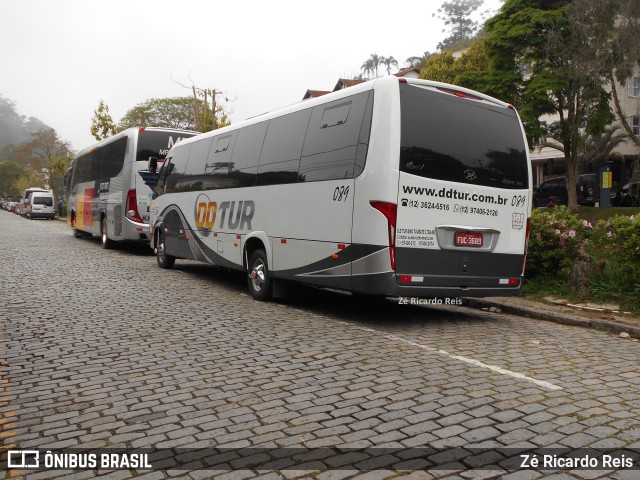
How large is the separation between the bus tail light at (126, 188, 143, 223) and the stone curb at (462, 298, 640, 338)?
35.7 feet

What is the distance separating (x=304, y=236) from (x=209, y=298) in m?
2.39

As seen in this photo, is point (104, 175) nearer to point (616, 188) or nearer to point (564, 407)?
point (564, 407)

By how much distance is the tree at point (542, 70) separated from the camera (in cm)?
2795

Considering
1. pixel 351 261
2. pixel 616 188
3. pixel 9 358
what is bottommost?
pixel 9 358

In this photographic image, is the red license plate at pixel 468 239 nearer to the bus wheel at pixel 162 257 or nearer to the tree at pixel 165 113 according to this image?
the bus wheel at pixel 162 257

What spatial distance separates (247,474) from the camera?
11.2 ft

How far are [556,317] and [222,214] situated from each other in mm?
6054

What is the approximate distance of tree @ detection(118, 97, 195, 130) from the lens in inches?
2694

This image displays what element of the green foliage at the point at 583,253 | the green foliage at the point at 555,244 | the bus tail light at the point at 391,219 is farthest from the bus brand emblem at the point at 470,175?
the green foliage at the point at 555,244

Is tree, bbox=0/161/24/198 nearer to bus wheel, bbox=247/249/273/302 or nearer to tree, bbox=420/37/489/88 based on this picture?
tree, bbox=420/37/489/88

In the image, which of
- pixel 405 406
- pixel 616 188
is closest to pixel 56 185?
pixel 616 188

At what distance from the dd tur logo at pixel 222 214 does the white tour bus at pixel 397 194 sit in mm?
Result: 456

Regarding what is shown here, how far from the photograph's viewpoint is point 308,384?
5098 mm

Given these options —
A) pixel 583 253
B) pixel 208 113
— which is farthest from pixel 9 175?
pixel 583 253
